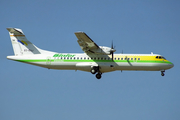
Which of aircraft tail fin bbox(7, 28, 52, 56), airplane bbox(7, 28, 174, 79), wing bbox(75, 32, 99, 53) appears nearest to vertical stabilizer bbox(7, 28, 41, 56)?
aircraft tail fin bbox(7, 28, 52, 56)

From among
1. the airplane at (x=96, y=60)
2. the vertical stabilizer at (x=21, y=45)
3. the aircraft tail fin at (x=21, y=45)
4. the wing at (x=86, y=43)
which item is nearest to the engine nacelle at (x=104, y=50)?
the airplane at (x=96, y=60)

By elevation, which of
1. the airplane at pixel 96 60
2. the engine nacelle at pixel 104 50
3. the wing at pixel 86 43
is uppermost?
the wing at pixel 86 43

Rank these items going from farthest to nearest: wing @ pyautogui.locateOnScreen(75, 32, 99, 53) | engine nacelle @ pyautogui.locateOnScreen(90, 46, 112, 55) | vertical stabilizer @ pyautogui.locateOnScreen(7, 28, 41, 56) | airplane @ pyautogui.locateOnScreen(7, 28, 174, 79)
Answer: vertical stabilizer @ pyautogui.locateOnScreen(7, 28, 41, 56)
airplane @ pyautogui.locateOnScreen(7, 28, 174, 79)
engine nacelle @ pyautogui.locateOnScreen(90, 46, 112, 55)
wing @ pyautogui.locateOnScreen(75, 32, 99, 53)

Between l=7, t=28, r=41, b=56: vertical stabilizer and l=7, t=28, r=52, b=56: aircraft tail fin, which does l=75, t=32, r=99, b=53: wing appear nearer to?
l=7, t=28, r=52, b=56: aircraft tail fin

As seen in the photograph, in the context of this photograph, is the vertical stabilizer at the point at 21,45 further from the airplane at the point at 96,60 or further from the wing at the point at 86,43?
the wing at the point at 86,43

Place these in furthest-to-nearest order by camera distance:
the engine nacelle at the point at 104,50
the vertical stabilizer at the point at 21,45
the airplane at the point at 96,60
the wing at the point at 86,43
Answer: the vertical stabilizer at the point at 21,45 < the airplane at the point at 96,60 < the engine nacelle at the point at 104,50 < the wing at the point at 86,43

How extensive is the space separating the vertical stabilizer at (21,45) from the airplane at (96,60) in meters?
0.29

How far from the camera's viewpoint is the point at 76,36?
90.5 feet

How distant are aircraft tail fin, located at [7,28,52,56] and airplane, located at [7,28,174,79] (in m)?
0.29

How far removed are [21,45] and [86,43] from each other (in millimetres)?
9341

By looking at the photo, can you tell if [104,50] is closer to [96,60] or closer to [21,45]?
[96,60]

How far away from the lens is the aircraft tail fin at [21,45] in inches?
1251

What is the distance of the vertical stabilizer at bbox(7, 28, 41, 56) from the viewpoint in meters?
31.8

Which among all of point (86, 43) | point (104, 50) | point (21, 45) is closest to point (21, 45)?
point (21, 45)
